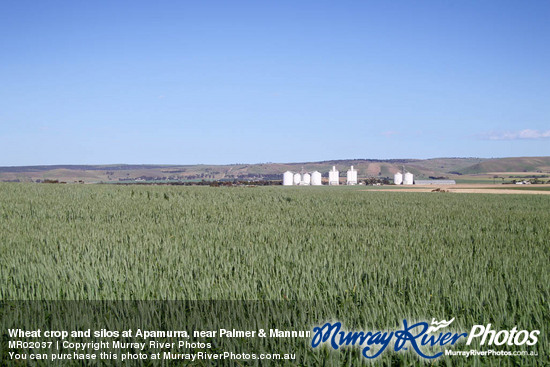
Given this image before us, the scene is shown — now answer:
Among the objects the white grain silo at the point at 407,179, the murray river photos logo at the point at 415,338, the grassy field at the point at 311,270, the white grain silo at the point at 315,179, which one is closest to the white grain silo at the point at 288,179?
the white grain silo at the point at 315,179

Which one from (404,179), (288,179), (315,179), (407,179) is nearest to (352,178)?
(315,179)

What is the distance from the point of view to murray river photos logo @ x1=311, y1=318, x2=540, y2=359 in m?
4.34

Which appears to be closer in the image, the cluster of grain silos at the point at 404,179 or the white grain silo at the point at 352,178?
the cluster of grain silos at the point at 404,179

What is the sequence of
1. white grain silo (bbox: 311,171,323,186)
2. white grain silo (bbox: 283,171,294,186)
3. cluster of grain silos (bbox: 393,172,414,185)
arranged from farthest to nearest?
1. white grain silo (bbox: 311,171,323,186)
2. cluster of grain silos (bbox: 393,172,414,185)
3. white grain silo (bbox: 283,171,294,186)

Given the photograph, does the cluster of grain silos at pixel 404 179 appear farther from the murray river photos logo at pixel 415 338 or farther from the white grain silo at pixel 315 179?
the murray river photos logo at pixel 415 338

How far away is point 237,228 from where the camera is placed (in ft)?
44.7

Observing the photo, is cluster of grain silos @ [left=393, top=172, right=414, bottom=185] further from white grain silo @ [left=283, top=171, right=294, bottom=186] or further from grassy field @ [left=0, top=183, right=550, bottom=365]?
grassy field @ [left=0, top=183, right=550, bottom=365]

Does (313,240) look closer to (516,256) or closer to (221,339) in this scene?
(516,256)

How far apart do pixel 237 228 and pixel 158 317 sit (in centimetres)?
855

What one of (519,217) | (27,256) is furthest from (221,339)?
(519,217)

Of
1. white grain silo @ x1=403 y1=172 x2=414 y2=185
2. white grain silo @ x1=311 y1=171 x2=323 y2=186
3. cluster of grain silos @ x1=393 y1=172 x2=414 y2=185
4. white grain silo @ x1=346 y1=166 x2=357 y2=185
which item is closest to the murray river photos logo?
white grain silo @ x1=311 y1=171 x2=323 y2=186

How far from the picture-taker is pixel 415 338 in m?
4.57

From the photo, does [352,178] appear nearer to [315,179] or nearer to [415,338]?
[315,179]

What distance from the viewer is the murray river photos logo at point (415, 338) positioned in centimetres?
434
